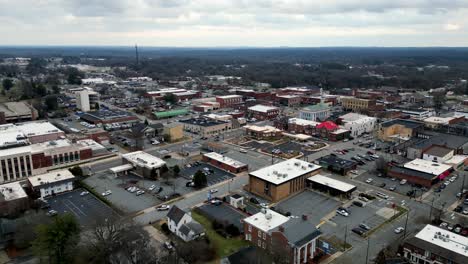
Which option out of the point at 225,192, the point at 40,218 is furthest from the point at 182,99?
the point at 40,218

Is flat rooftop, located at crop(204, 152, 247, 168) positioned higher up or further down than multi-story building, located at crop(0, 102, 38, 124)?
further down

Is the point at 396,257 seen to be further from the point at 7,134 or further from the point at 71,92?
the point at 71,92

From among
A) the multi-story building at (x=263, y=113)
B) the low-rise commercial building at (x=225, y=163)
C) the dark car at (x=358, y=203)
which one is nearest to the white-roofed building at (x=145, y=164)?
the low-rise commercial building at (x=225, y=163)

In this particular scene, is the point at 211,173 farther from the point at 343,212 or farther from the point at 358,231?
the point at 358,231

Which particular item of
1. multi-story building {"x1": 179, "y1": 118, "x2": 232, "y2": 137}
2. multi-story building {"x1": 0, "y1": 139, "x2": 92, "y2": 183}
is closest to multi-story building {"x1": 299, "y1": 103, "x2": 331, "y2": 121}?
multi-story building {"x1": 179, "y1": 118, "x2": 232, "y2": 137}

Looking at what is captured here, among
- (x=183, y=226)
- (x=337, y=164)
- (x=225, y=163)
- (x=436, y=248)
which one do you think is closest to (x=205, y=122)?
(x=225, y=163)

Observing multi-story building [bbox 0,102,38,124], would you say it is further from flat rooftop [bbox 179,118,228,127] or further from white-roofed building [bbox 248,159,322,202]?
white-roofed building [bbox 248,159,322,202]
